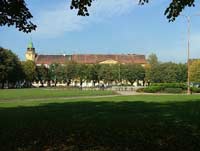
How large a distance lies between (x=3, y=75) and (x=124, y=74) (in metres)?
54.9

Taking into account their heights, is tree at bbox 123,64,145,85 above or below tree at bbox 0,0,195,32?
above

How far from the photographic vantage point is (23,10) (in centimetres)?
1357

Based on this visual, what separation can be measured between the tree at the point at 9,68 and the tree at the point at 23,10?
315 feet

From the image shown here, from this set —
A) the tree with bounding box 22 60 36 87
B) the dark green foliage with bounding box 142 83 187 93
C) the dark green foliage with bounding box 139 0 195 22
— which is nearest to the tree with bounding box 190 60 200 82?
the tree with bounding box 22 60 36 87

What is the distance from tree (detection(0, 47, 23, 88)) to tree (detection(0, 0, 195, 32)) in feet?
315

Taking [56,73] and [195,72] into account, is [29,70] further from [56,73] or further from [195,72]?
[195,72]

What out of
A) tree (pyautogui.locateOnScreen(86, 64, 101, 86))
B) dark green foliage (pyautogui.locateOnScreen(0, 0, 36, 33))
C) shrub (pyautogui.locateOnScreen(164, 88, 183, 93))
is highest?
tree (pyautogui.locateOnScreen(86, 64, 101, 86))

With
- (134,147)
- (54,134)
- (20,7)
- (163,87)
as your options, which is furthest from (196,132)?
(163,87)

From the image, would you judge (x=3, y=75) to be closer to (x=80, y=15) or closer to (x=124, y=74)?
(x=124, y=74)

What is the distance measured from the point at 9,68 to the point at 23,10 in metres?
101

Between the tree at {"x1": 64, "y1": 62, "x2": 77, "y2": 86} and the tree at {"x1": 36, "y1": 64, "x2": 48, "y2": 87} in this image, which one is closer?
the tree at {"x1": 64, "y1": 62, "x2": 77, "y2": 86}

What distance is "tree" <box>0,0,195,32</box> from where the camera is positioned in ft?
43.0

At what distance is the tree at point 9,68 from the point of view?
109688 mm

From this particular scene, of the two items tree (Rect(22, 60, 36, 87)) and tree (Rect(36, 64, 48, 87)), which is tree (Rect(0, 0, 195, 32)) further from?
tree (Rect(36, 64, 48, 87))
